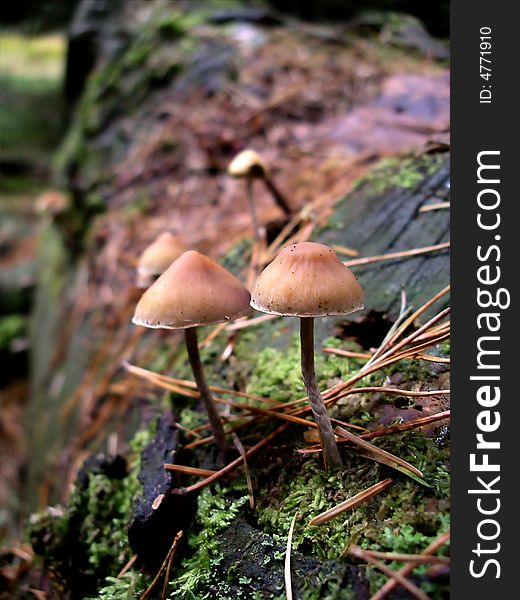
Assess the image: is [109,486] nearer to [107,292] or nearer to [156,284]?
[156,284]

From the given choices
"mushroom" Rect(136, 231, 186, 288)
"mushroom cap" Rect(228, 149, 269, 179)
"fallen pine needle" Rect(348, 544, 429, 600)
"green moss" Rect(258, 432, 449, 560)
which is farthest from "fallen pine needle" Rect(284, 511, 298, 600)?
"mushroom cap" Rect(228, 149, 269, 179)

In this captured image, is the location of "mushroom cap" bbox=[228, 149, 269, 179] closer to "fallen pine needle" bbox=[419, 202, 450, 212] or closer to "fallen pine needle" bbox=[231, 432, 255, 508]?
"fallen pine needle" bbox=[419, 202, 450, 212]

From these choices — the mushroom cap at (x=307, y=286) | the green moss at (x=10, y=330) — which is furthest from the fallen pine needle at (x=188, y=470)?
the green moss at (x=10, y=330)

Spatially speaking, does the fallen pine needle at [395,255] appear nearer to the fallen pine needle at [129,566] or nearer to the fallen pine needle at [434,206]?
the fallen pine needle at [434,206]

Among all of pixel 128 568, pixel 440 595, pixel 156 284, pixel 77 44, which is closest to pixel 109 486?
pixel 128 568

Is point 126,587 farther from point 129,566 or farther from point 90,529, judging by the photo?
point 90,529

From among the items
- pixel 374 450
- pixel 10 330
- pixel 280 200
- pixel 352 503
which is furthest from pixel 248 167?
pixel 10 330
